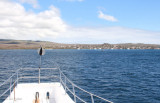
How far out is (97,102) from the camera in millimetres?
20750

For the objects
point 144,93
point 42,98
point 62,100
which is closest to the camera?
point 62,100

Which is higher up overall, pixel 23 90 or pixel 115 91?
pixel 23 90

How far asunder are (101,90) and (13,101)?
55.6ft

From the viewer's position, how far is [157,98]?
2344 cm

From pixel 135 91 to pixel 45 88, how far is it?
55.2 feet

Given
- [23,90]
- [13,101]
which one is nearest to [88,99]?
[23,90]

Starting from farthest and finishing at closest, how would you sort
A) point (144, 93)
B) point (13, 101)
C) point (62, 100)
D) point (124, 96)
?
1. point (144, 93)
2. point (124, 96)
3. point (13, 101)
4. point (62, 100)

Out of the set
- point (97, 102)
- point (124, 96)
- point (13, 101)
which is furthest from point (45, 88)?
point (124, 96)

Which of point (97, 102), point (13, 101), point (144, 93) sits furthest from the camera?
point (144, 93)

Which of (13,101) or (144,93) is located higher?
(13,101)

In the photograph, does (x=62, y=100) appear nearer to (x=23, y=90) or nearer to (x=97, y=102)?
(x=23, y=90)

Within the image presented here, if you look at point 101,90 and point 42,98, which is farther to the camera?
point 101,90

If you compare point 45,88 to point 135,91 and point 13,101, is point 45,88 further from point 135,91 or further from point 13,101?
point 135,91

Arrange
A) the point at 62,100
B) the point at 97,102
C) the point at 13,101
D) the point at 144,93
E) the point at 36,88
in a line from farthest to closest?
the point at 144,93, the point at 97,102, the point at 36,88, the point at 13,101, the point at 62,100
